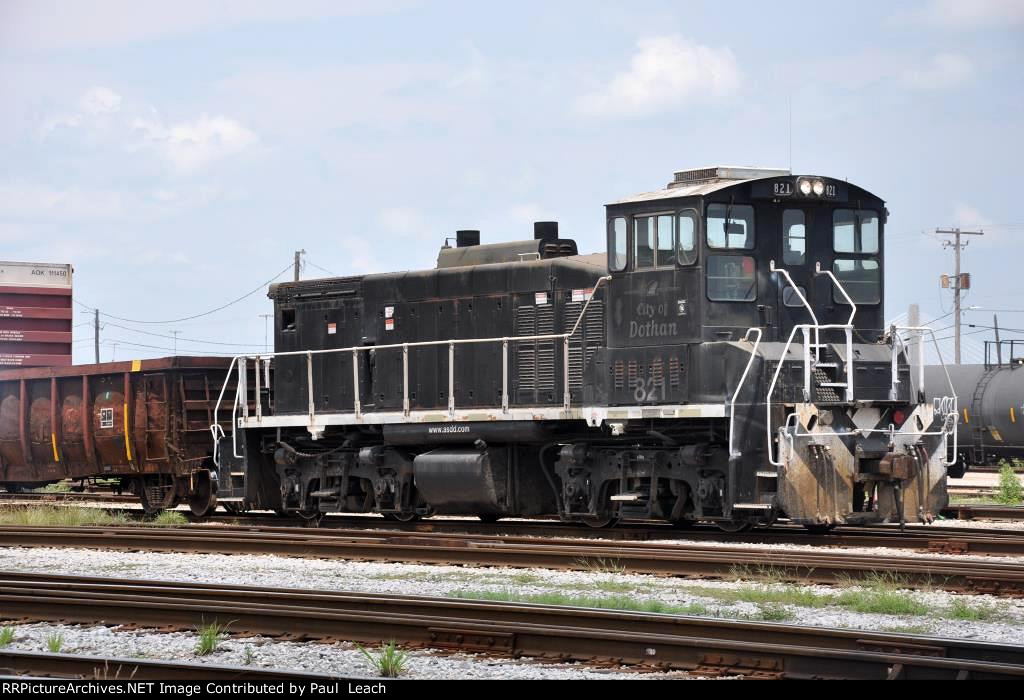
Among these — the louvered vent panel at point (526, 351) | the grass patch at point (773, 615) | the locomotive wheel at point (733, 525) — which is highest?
the louvered vent panel at point (526, 351)

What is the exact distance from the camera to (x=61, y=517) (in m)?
19.0

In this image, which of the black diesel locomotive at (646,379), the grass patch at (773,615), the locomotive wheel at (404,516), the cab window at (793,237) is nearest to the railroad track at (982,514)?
the black diesel locomotive at (646,379)

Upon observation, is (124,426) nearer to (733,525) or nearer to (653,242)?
(653,242)

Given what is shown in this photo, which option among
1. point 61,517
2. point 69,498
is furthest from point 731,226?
point 69,498

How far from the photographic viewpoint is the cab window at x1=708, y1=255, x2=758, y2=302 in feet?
48.0

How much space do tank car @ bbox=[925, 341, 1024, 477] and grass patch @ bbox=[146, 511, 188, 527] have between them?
59.1 feet

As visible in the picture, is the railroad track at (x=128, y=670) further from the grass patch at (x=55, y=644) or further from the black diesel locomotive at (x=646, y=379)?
the black diesel locomotive at (x=646, y=379)

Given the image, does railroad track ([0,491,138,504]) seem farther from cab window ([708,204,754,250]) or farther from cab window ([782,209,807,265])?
cab window ([782,209,807,265])

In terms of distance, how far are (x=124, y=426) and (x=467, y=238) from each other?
645 centimetres

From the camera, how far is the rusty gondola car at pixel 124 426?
20.3 m

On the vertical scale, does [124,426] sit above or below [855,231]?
below

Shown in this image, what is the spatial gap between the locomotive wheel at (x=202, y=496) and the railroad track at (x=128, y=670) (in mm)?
12417
